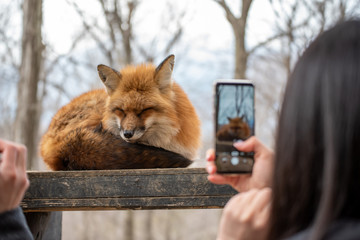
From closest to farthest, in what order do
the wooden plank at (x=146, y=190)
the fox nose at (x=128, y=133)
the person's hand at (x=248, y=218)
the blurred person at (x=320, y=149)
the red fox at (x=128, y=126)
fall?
the blurred person at (x=320, y=149) < the person's hand at (x=248, y=218) < the wooden plank at (x=146, y=190) < the red fox at (x=128, y=126) < the fox nose at (x=128, y=133)

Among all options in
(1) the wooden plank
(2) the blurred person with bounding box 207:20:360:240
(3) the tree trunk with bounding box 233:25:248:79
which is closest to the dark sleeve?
(1) the wooden plank

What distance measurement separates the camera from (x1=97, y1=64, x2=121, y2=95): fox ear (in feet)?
8.18

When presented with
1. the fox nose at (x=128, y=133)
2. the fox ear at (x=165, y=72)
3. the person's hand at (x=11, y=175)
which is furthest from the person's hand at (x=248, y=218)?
the fox ear at (x=165, y=72)

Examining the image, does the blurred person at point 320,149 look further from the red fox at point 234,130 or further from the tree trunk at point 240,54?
the tree trunk at point 240,54

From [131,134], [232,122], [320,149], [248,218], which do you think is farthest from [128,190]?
[320,149]

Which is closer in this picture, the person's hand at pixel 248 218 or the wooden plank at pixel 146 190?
the person's hand at pixel 248 218

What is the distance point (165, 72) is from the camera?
254cm

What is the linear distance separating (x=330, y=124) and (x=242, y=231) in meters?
0.35

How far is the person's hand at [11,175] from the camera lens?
42.6 inches

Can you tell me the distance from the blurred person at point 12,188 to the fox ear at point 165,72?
146 centimetres

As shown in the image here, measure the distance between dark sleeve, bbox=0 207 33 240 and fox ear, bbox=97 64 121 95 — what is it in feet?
4.71

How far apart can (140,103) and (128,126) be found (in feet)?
0.66

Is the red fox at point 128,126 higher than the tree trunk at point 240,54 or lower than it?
lower

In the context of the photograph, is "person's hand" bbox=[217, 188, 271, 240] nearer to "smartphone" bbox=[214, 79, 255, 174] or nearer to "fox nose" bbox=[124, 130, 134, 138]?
"smartphone" bbox=[214, 79, 255, 174]
